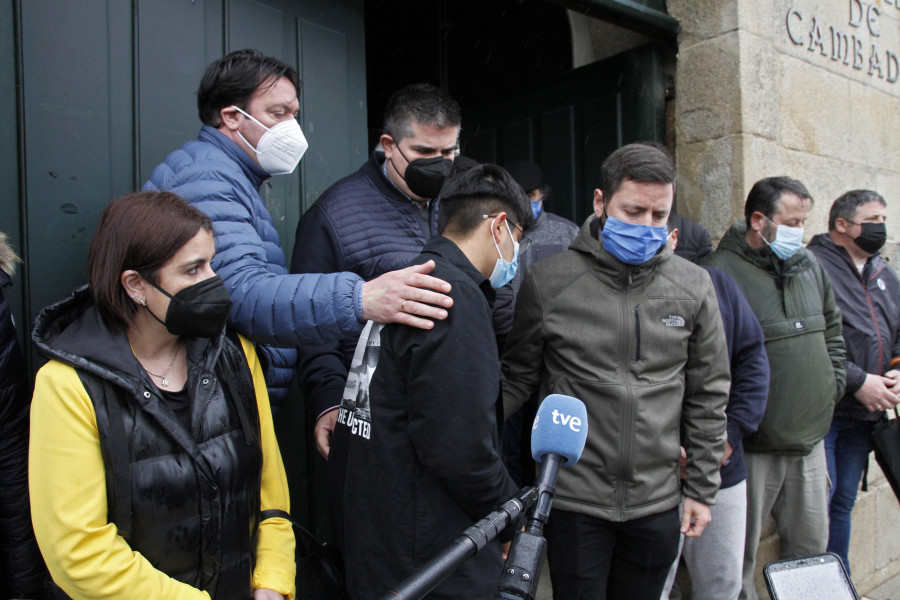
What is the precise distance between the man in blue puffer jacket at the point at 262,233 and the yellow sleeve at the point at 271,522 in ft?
0.45

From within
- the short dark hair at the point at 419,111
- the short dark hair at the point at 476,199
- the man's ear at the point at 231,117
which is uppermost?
the short dark hair at the point at 419,111

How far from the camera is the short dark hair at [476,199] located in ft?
6.37

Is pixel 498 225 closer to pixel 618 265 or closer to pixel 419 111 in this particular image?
pixel 618 265

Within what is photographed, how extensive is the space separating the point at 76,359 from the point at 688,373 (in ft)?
6.41

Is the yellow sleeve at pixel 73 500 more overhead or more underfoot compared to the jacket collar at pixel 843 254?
more underfoot

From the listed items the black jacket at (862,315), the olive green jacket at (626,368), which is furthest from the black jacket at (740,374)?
the black jacket at (862,315)

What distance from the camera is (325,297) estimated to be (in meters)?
1.84

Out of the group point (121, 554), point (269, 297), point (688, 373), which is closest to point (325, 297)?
point (269, 297)

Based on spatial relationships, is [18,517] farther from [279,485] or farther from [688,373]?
[688,373]

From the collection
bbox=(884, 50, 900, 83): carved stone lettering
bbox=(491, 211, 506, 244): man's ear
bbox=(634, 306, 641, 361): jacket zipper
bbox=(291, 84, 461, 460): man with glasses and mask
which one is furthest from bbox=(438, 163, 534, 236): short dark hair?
bbox=(884, 50, 900, 83): carved stone lettering

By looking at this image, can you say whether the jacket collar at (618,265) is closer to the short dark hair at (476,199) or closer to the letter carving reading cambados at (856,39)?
the short dark hair at (476,199)

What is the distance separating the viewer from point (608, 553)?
2316 millimetres

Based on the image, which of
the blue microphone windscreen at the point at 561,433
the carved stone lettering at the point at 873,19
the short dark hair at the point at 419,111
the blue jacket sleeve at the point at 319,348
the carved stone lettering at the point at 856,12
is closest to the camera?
the blue microphone windscreen at the point at 561,433

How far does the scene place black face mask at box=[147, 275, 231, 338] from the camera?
5.44ft
